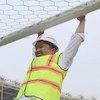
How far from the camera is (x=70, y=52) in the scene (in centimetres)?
225

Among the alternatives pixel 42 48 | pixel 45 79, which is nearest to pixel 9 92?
pixel 42 48

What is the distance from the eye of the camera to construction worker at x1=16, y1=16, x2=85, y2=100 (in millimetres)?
2199

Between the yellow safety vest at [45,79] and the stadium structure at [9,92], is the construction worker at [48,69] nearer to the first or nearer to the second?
the yellow safety vest at [45,79]

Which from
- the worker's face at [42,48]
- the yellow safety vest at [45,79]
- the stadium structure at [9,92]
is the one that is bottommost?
the stadium structure at [9,92]

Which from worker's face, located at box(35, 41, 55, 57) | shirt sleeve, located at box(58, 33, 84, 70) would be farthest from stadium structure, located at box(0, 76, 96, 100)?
shirt sleeve, located at box(58, 33, 84, 70)

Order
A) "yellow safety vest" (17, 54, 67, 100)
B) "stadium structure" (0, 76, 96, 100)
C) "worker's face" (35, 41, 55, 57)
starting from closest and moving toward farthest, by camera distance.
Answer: "yellow safety vest" (17, 54, 67, 100) → "worker's face" (35, 41, 55, 57) → "stadium structure" (0, 76, 96, 100)

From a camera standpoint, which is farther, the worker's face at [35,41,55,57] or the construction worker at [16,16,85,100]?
the worker's face at [35,41,55,57]

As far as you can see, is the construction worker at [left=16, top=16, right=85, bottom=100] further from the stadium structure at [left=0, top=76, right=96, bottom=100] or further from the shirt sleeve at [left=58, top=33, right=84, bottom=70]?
the stadium structure at [left=0, top=76, right=96, bottom=100]

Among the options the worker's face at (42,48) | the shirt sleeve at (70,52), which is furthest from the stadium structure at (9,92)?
the shirt sleeve at (70,52)

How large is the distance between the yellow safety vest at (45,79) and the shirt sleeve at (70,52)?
0.03 metres

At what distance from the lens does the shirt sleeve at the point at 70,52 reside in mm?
2252

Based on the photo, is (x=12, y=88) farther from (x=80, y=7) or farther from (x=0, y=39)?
(x=80, y=7)

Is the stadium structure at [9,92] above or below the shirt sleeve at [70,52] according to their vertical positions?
below

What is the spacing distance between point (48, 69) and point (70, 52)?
0.55 ft
